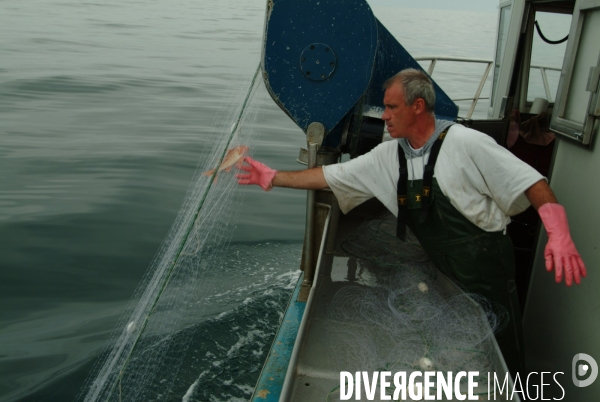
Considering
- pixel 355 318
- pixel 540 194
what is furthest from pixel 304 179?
pixel 540 194

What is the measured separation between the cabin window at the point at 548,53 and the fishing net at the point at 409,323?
2730 millimetres

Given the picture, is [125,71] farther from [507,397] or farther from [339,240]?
[507,397]

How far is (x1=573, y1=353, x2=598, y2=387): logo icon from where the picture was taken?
2785mm

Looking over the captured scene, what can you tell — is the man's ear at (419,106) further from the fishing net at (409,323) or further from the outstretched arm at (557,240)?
the fishing net at (409,323)

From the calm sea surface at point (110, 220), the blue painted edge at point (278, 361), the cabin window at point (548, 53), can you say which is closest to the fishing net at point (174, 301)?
the calm sea surface at point (110, 220)

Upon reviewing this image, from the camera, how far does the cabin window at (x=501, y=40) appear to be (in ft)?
16.4

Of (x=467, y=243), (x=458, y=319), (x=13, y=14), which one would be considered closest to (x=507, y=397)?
(x=458, y=319)

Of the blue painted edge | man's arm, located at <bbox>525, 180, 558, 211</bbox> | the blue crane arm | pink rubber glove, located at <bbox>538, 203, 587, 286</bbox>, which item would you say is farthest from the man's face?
the blue painted edge

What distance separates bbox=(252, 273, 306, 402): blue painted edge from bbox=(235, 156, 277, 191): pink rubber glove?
1.06 m

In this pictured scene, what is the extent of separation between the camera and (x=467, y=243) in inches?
115

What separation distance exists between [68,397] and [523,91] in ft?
16.3

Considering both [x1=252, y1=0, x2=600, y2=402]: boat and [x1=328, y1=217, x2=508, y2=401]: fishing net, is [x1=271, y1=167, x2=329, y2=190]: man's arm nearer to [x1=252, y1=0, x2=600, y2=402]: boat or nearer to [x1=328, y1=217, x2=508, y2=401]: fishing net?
[x1=252, y1=0, x2=600, y2=402]: boat

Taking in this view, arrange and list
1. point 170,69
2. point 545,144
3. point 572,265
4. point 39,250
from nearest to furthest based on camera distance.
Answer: point 572,265 < point 545,144 < point 39,250 < point 170,69

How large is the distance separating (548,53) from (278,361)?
12.3 ft
